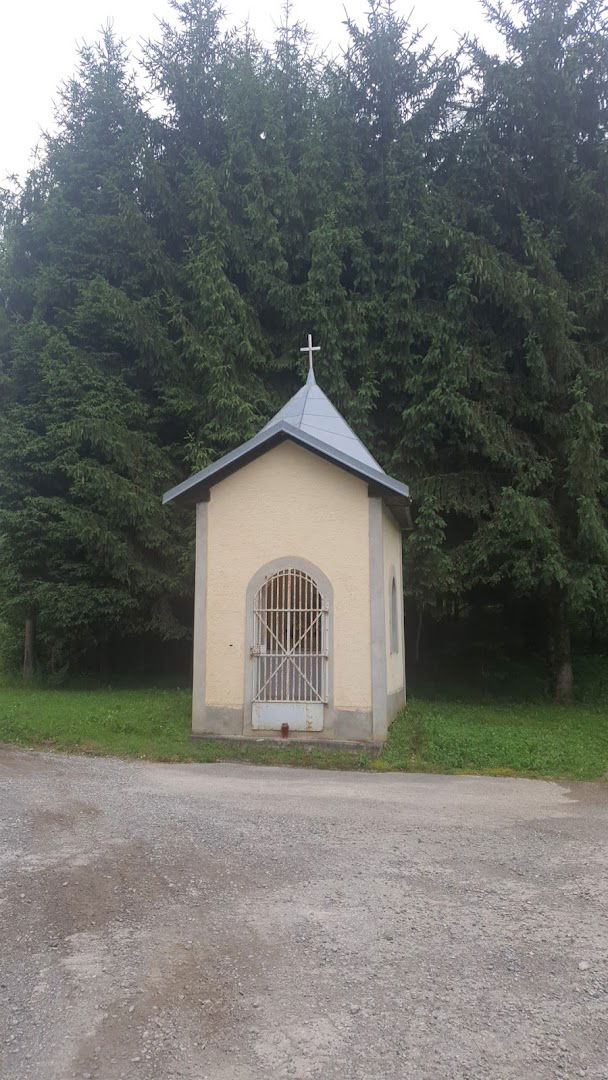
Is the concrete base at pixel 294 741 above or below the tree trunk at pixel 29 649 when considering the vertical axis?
below

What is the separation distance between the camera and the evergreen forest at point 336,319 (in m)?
15.8

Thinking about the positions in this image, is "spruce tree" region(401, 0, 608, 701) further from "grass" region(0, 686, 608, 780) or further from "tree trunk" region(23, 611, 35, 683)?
"tree trunk" region(23, 611, 35, 683)

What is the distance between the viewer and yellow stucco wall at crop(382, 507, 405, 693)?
11.6 m

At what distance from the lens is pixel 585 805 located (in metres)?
7.37

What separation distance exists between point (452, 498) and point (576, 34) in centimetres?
1046

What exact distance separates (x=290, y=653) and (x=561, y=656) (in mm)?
8300

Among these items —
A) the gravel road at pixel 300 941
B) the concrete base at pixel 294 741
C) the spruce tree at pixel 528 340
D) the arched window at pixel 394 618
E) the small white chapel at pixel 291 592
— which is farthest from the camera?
the spruce tree at pixel 528 340

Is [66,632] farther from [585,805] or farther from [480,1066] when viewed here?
[480,1066]

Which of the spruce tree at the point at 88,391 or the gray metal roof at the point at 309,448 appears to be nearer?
the gray metal roof at the point at 309,448

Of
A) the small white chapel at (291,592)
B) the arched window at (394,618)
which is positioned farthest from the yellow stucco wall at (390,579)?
the small white chapel at (291,592)

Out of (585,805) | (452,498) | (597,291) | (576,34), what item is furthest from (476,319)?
(585,805)

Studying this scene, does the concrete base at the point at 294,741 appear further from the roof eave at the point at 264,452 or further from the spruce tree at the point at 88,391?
the spruce tree at the point at 88,391

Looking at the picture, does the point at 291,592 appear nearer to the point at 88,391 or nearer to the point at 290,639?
the point at 290,639

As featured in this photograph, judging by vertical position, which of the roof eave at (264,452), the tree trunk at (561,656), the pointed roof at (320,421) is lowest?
the tree trunk at (561,656)
